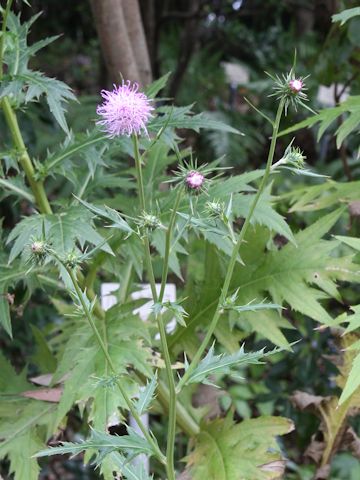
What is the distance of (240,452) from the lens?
1109 millimetres

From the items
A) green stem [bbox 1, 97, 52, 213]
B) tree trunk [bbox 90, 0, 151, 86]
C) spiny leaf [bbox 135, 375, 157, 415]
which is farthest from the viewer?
tree trunk [bbox 90, 0, 151, 86]

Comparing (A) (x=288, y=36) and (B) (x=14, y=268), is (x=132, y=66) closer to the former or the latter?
(B) (x=14, y=268)

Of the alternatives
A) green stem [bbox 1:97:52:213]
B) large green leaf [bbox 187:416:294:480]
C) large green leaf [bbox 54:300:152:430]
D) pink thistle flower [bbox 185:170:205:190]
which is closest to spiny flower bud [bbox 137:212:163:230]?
pink thistle flower [bbox 185:170:205:190]

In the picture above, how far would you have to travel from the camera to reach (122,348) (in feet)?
3.42

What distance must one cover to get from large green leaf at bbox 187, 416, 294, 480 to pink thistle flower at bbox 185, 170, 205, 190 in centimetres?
55

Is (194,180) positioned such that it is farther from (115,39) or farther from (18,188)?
(115,39)

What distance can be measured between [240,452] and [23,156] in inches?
22.3

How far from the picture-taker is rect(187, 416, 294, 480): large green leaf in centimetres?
107

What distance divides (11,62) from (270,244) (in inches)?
20.3

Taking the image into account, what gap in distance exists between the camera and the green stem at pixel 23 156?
1.05 metres

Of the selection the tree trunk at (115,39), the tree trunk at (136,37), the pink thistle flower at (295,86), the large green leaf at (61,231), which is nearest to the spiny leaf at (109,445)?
the large green leaf at (61,231)

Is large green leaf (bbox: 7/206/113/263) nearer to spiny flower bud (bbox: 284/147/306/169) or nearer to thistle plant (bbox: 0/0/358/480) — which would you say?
thistle plant (bbox: 0/0/358/480)

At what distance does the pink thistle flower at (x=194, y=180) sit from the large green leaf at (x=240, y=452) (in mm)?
548

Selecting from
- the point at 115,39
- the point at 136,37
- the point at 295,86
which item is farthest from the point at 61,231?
the point at 136,37
